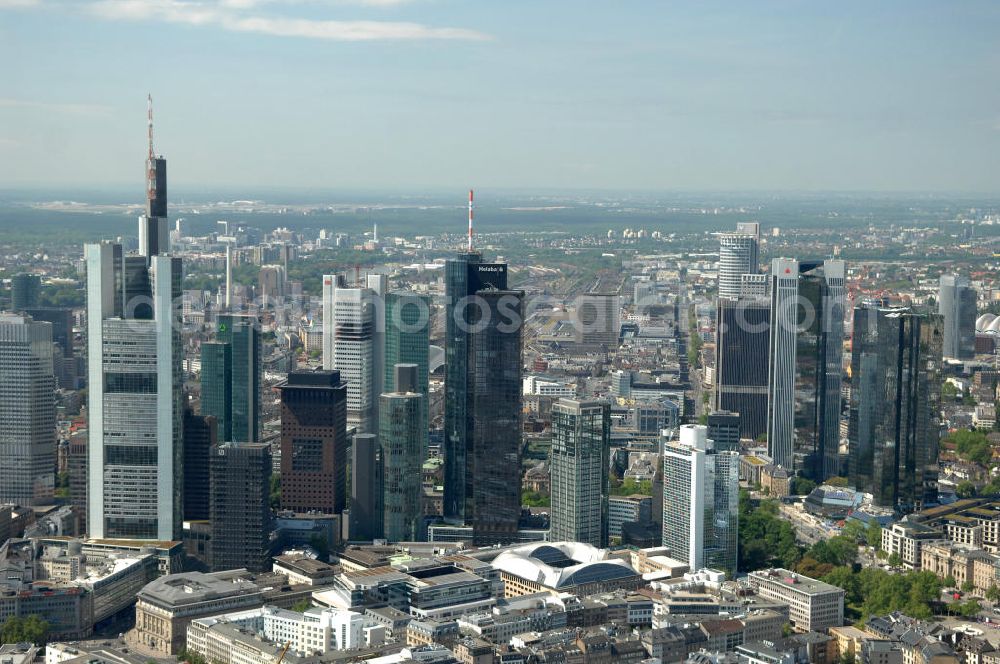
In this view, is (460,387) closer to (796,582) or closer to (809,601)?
(796,582)

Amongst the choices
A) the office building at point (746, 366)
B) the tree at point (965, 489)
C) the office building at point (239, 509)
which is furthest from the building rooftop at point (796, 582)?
the office building at point (746, 366)

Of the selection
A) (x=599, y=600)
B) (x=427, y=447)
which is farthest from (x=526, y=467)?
(x=599, y=600)

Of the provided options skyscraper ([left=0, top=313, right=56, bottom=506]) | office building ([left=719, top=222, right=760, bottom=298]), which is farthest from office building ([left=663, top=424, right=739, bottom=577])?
office building ([left=719, top=222, right=760, bottom=298])

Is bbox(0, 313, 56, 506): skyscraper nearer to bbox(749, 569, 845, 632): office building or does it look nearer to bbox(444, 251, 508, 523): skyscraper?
bbox(444, 251, 508, 523): skyscraper

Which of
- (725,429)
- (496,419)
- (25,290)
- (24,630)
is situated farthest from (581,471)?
(25,290)

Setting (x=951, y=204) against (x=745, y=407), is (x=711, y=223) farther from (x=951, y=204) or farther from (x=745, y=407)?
(x=745, y=407)

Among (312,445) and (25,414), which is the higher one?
(25,414)
